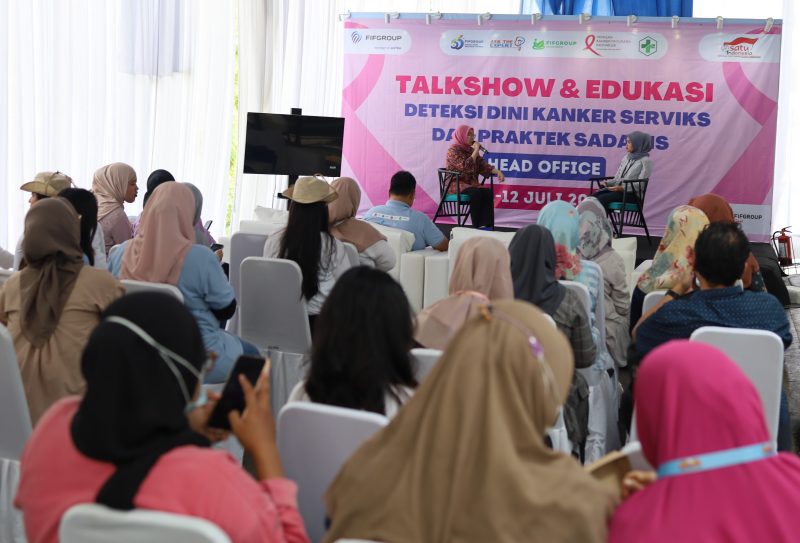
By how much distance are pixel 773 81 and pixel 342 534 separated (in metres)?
8.99

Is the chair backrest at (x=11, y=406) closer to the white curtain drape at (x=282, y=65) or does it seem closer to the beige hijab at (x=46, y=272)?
the beige hijab at (x=46, y=272)

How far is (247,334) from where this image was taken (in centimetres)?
434

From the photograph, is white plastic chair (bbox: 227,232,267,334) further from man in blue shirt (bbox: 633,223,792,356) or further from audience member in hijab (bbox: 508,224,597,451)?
man in blue shirt (bbox: 633,223,792,356)

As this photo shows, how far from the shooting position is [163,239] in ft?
11.9

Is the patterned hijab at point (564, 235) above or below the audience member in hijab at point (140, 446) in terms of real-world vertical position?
above

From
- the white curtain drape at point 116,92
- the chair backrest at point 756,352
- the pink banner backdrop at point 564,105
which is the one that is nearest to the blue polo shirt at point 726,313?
the chair backrest at point 756,352

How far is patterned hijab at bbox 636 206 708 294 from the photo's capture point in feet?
14.3

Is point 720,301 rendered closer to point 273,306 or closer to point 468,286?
point 468,286

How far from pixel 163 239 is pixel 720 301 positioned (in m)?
2.07

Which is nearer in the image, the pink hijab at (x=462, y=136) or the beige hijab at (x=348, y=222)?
the beige hijab at (x=348, y=222)

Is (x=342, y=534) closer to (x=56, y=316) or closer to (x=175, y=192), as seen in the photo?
(x=56, y=316)

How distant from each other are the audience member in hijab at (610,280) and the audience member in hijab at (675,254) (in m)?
0.27

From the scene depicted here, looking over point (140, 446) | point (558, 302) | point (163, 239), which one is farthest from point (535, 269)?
point (140, 446)

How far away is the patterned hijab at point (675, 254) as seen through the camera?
435 centimetres
